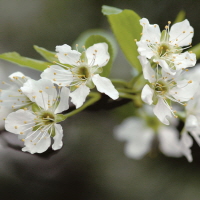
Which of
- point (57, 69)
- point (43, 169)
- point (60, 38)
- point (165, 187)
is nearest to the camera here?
point (57, 69)

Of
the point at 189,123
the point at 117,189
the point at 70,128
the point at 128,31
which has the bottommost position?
the point at 117,189

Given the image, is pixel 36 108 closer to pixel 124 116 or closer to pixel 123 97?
pixel 123 97

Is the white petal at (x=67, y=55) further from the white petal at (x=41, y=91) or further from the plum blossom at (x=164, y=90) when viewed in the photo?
the plum blossom at (x=164, y=90)

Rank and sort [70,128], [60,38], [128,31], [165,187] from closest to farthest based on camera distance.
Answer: [128,31], [70,128], [165,187], [60,38]

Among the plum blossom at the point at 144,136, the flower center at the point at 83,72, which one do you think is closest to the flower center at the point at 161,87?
the flower center at the point at 83,72

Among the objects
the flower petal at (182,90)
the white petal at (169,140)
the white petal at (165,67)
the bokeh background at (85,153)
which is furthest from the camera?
the white petal at (169,140)

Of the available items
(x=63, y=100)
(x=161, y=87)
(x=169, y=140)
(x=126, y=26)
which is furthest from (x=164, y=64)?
(x=169, y=140)

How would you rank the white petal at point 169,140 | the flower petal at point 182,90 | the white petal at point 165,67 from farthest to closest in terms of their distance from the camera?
the white petal at point 169,140 < the flower petal at point 182,90 < the white petal at point 165,67

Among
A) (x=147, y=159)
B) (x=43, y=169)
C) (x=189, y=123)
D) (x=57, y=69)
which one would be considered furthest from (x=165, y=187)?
(x=57, y=69)
